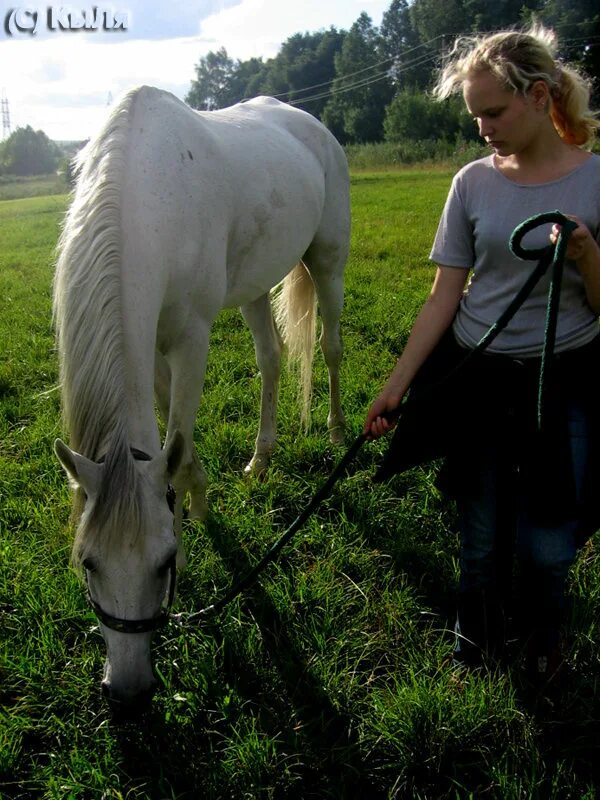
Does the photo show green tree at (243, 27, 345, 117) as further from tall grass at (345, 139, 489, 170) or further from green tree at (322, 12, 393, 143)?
tall grass at (345, 139, 489, 170)

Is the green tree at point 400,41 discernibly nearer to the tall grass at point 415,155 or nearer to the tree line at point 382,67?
the tree line at point 382,67

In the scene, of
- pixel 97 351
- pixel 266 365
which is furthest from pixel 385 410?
pixel 266 365

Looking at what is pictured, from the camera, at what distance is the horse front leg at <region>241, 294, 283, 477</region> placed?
3650 mm

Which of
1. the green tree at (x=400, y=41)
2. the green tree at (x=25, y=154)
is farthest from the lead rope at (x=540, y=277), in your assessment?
the green tree at (x=400, y=41)

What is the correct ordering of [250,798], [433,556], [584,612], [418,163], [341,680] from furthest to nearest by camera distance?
[418,163], [433,556], [584,612], [341,680], [250,798]

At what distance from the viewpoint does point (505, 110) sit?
5.68 ft

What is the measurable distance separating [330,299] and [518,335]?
2363 millimetres

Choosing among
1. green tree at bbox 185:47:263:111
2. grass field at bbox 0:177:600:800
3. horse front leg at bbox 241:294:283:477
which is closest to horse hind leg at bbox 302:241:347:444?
horse front leg at bbox 241:294:283:477

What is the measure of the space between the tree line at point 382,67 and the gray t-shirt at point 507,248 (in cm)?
2882

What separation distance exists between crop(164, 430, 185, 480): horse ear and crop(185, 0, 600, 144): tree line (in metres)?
29.6

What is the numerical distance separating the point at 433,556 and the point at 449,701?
0.83 m

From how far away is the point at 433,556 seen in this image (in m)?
2.73

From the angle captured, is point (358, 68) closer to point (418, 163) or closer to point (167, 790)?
point (418, 163)

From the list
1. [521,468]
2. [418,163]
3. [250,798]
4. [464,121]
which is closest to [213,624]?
[250,798]
